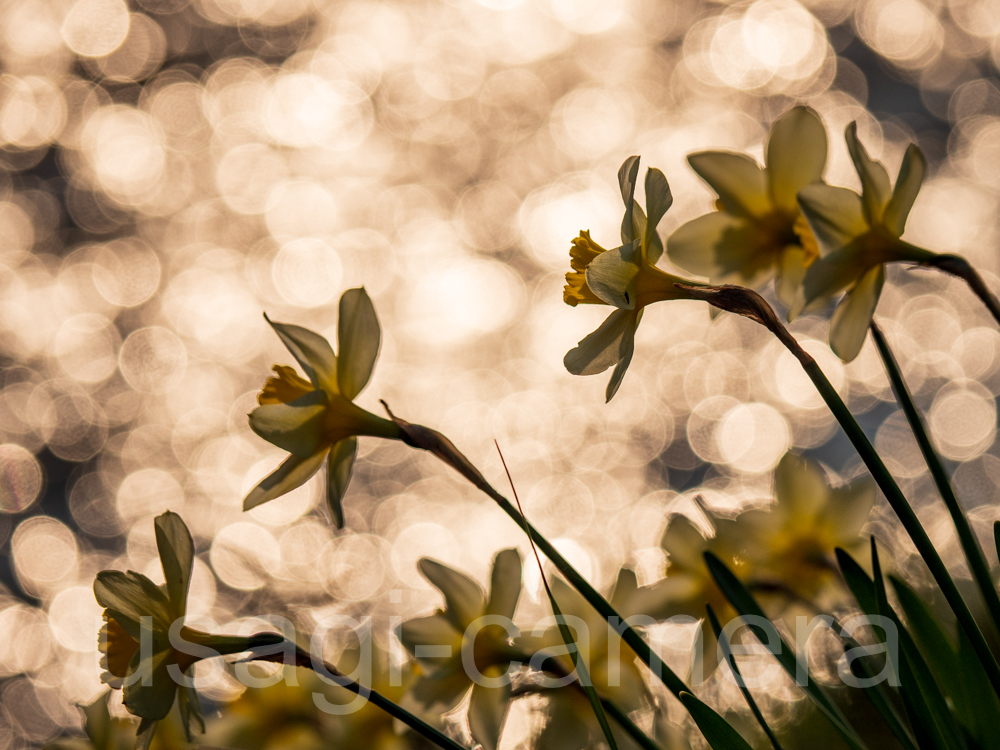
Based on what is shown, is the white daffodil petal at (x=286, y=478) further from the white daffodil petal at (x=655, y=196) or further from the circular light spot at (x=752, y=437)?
the circular light spot at (x=752, y=437)

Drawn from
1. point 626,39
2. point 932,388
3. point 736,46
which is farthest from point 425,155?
point 932,388

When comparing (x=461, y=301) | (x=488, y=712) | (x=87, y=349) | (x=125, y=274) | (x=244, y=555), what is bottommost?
(x=244, y=555)

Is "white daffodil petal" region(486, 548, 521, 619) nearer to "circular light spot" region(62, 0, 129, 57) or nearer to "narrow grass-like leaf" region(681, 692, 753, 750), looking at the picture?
"narrow grass-like leaf" region(681, 692, 753, 750)

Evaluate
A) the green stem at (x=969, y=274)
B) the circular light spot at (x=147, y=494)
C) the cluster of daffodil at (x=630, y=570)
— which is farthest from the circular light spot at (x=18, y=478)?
the green stem at (x=969, y=274)

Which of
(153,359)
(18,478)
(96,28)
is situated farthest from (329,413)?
(96,28)

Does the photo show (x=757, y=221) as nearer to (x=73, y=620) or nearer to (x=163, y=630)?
(x=163, y=630)

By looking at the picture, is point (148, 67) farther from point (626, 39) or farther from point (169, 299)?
point (626, 39)

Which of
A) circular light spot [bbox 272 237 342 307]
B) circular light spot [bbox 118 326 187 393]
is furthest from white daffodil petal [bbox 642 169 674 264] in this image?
circular light spot [bbox 118 326 187 393]
